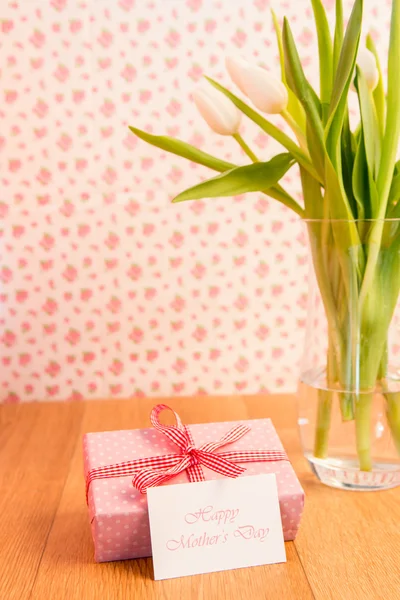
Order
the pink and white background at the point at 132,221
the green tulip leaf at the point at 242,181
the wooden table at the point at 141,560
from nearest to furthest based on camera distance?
the wooden table at the point at 141,560 < the green tulip leaf at the point at 242,181 < the pink and white background at the point at 132,221

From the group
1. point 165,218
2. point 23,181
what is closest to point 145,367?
point 165,218

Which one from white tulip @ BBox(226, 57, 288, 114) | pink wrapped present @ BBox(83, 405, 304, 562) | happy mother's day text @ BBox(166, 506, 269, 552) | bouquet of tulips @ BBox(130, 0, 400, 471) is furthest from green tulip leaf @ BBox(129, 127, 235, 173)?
happy mother's day text @ BBox(166, 506, 269, 552)

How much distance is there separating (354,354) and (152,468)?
0.95ft

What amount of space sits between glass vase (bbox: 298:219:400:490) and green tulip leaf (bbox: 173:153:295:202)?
82mm

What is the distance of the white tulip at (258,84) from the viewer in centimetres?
81

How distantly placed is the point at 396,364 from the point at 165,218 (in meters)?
0.60

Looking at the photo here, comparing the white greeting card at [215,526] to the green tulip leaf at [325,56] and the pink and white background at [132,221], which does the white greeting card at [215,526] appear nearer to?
the green tulip leaf at [325,56]

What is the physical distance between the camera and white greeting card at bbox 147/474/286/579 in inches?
29.9

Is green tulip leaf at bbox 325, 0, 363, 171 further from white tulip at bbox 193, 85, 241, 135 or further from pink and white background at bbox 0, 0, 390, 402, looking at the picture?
pink and white background at bbox 0, 0, 390, 402

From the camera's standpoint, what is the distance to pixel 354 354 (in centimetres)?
91

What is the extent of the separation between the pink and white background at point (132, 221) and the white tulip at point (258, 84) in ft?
1.75

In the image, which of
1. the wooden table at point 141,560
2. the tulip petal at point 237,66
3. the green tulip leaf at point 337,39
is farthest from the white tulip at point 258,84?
the wooden table at point 141,560

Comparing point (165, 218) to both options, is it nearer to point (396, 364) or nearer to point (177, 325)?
point (177, 325)

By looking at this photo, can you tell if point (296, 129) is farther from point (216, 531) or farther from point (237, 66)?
point (216, 531)
